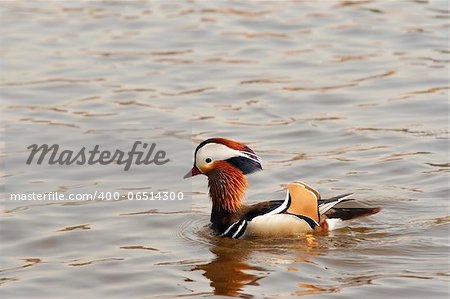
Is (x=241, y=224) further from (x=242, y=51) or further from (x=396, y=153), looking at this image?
(x=242, y=51)

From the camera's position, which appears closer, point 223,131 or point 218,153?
point 218,153

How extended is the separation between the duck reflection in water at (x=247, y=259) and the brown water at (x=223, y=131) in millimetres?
24

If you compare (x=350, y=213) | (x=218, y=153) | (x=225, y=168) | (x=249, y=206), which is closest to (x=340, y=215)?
(x=350, y=213)

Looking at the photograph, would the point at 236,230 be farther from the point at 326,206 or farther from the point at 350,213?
the point at 350,213

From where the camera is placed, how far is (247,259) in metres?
9.70

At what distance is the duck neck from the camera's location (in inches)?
413

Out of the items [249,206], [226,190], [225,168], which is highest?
[225,168]

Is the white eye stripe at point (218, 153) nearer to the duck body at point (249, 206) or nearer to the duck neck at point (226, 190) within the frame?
the duck body at point (249, 206)

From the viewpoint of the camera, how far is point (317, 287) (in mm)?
8891

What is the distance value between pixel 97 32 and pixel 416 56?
16.1 ft

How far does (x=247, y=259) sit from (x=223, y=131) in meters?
4.21

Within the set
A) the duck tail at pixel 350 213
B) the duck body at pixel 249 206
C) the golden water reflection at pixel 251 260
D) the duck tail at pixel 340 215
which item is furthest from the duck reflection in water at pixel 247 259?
the duck tail at pixel 350 213

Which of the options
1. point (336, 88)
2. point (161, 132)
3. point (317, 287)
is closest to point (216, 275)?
point (317, 287)

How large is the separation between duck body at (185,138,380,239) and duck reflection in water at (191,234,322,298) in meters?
0.11
